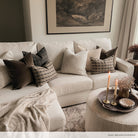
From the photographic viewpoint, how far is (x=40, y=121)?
4.61 feet

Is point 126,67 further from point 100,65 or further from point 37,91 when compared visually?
point 37,91

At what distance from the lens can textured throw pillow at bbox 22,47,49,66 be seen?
2.12 meters

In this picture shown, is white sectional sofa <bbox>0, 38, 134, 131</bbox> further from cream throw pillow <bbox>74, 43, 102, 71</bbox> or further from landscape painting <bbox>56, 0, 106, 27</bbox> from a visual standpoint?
landscape painting <bbox>56, 0, 106, 27</bbox>

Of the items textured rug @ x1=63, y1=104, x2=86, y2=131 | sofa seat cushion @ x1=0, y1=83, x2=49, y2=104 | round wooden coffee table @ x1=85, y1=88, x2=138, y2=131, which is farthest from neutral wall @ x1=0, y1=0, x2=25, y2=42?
round wooden coffee table @ x1=85, y1=88, x2=138, y2=131

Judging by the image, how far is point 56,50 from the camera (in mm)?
2441

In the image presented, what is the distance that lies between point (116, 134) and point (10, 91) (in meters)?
1.34

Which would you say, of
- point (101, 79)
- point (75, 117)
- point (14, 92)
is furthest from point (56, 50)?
point (75, 117)

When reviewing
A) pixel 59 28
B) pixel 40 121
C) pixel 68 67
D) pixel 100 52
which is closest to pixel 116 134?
pixel 40 121

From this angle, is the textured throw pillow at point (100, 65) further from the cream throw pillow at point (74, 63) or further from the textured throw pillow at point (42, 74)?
the textured throw pillow at point (42, 74)

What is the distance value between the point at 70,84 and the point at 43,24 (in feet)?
4.80

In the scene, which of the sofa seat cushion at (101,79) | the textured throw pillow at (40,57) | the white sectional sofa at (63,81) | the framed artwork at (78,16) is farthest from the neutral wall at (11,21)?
the sofa seat cushion at (101,79)

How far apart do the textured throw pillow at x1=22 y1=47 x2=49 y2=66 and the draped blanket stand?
2.09 feet

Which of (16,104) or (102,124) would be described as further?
(16,104)

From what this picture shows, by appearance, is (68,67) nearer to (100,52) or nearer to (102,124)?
(100,52)
